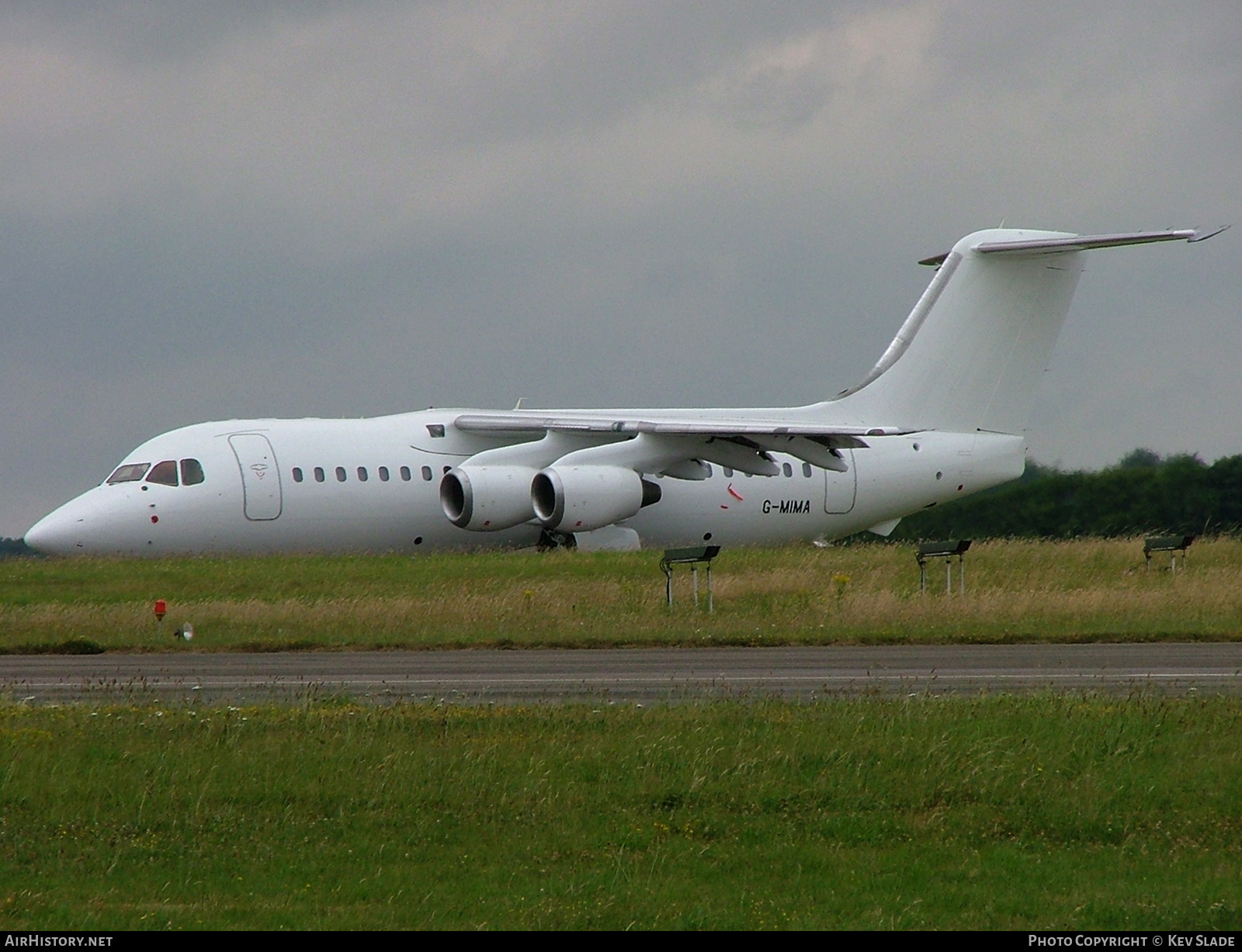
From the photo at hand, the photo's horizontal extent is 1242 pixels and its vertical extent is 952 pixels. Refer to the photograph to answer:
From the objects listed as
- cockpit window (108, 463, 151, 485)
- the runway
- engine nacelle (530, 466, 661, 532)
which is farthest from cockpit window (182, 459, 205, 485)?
the runway

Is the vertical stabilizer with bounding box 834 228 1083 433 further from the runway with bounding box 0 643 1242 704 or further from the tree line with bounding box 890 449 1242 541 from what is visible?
the runway with bounding box 0 643 1242 704

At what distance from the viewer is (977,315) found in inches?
1436

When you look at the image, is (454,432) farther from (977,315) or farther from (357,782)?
(357,782)

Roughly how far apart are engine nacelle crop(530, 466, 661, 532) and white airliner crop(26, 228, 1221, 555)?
0.04 m

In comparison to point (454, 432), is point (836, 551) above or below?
below

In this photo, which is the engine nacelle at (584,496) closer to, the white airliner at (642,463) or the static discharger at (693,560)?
the white airliner at (642,463)

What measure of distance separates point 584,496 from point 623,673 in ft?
49.6

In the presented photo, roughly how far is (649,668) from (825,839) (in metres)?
7.65

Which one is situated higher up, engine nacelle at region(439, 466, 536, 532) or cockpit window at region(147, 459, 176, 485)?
cockpit window at region(147, 459, 176, 485)

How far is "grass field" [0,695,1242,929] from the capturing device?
7570 millimetres

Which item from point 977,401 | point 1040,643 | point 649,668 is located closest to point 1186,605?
point 1040,643

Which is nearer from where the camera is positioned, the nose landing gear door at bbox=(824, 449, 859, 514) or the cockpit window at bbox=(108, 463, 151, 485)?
the cockpit window at bbox=(108, 463, 151, 485)

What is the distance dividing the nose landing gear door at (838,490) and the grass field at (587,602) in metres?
7.55

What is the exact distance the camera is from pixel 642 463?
32.3 meters
